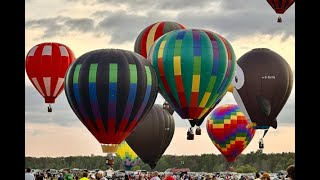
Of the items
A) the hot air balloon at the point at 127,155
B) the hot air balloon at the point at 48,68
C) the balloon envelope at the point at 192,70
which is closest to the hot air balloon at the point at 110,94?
the balloon envelope at the point at 192,70

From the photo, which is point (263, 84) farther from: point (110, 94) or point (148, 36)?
point (110, 94)

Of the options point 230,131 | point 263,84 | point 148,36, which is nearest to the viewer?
point 263,84

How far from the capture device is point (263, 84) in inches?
930

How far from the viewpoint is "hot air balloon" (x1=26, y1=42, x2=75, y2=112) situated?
26891mm

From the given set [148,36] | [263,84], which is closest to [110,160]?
[263,84]

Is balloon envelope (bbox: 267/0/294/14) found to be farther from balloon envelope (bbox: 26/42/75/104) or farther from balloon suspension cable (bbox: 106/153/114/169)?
balloon envelope (bbox: 26/42/75/104)

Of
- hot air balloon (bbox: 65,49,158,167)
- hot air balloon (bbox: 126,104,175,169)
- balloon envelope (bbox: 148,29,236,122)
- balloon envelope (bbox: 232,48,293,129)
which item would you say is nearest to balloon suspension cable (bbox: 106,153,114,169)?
hot air balloon (bbox: 65,49,158,167)

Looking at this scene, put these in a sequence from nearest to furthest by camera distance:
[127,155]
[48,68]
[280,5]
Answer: [280,5]
[48,68]
[127,155]

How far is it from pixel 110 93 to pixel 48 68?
7.92m

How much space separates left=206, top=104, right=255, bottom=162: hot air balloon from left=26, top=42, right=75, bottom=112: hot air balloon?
25.5 feet
